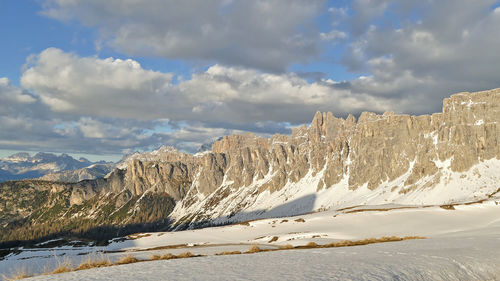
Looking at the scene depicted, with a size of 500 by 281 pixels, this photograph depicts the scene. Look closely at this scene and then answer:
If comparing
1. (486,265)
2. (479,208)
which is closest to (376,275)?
(486,265)

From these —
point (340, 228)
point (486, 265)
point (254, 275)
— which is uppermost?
point (254, 275)

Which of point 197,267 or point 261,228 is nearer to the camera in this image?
point 197,267

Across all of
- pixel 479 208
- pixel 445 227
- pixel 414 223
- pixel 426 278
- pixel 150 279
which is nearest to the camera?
pixel 150 279

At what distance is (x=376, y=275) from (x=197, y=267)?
278 inches

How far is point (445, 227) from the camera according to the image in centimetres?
5931

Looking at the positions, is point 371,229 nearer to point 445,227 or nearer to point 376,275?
point 445,227

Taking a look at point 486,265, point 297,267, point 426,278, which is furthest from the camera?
point 486,265

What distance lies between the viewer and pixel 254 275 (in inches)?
479

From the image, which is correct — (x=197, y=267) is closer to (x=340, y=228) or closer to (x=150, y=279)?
(x=150, y=279)

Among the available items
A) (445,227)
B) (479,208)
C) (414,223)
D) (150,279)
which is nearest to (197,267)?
(150,279)

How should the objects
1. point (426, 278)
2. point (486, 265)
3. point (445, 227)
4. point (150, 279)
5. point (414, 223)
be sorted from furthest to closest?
point (414, 223) → point (445, 227) → point (486, 265) → point (426, 278) → point (150, 279)

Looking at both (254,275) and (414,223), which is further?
(414,223)

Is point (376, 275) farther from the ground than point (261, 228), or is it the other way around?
point (376, 275)

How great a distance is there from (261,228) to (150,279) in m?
114
